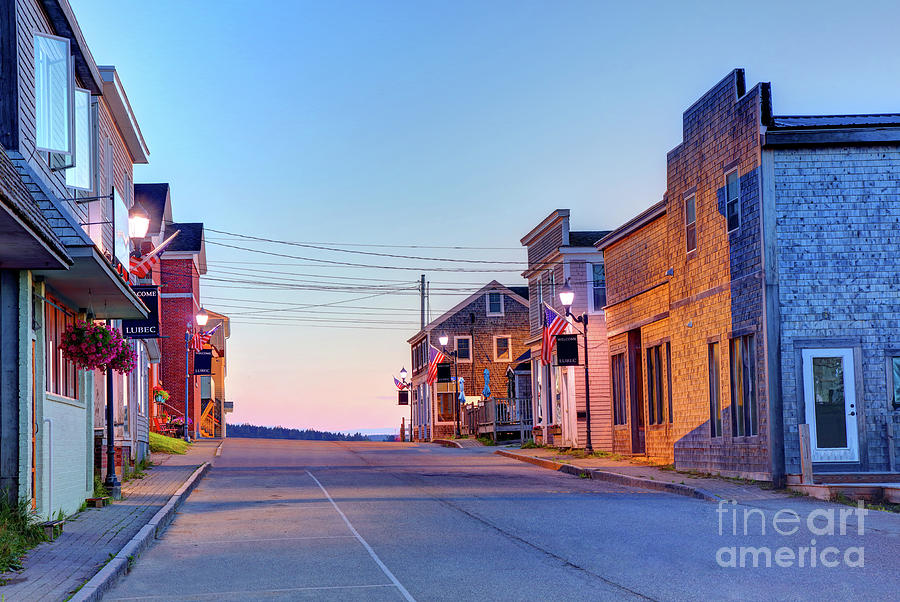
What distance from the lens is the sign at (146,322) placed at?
68.2ft

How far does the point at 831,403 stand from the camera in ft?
64.3

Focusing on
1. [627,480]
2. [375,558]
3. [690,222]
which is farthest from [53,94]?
[690,222]

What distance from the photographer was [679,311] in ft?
82.5

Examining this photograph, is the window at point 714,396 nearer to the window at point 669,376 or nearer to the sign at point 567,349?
the window at point 669,376

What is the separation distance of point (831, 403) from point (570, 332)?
605 inches

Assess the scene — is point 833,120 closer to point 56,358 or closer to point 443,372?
point 56,358

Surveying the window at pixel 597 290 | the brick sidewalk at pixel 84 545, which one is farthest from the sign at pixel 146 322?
the window at pixel 597 290

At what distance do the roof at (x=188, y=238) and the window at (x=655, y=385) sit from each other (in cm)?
3015

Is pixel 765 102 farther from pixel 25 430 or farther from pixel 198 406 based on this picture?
pixel 198 406

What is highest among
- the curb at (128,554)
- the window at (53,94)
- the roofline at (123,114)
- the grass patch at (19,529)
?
the roofline at (123,114)

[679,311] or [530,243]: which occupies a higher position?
[530,243]

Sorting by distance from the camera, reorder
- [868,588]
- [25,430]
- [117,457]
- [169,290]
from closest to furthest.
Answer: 1. [868,588]
2. [25,430]
3. [117,457]
4. [169,290]

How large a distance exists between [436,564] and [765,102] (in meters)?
12.5

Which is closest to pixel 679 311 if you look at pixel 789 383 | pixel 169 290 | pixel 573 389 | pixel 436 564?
pixel 789 383
